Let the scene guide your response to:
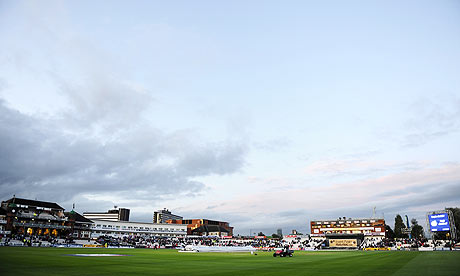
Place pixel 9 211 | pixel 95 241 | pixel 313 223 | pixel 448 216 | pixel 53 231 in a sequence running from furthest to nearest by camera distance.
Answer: pixel 313 223 → pixel 53 231 → pixel 9 211 → pixel 95 241 → pixel 448 216

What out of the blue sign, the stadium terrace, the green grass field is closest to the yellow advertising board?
the stadium terrace

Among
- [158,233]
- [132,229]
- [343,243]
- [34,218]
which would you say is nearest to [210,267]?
[343,243]

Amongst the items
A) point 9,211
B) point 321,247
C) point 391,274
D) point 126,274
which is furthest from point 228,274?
point 9,211

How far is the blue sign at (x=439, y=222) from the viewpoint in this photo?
7069cm

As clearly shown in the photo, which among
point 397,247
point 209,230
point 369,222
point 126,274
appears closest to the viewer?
point 126,274

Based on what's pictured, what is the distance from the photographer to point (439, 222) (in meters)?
72.0

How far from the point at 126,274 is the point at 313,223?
145982 millimetres

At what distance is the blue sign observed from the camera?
7069 cm

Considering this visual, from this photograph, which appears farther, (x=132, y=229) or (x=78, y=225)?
(x=132, y=229)

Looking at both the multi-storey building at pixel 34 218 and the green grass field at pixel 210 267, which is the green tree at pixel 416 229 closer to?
the green grass field at pixel 210 267

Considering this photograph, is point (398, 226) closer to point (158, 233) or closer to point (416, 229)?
point (416, 229)

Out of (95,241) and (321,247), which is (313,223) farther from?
(95,241)

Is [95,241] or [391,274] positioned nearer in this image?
[391,274]

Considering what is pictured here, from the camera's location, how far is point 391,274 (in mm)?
19875
